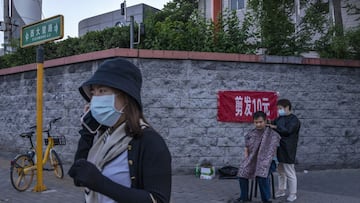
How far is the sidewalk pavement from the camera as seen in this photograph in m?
6.80

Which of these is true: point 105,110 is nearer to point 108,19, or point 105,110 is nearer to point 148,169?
point 148,169

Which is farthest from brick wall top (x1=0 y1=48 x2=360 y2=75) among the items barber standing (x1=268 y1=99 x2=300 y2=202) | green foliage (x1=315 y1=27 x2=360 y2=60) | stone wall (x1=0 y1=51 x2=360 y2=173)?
barber standing (x1=268 y1=99 x2=300 y2=202)

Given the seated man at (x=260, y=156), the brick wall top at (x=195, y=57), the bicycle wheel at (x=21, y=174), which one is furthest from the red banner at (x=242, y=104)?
the bicycle wheel at (x=21, y=174)

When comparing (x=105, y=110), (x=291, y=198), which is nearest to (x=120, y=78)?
(x=105, y=110)

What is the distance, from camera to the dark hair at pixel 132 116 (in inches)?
79.5

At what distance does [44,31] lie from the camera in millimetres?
7219

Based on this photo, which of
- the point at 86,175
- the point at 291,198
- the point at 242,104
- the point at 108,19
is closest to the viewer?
the point at 86,175

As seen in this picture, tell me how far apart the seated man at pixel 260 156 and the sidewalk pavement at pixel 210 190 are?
22.1 inches

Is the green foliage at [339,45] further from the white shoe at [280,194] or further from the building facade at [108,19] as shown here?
the building facade at [108,19]

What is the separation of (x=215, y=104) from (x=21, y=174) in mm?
4063

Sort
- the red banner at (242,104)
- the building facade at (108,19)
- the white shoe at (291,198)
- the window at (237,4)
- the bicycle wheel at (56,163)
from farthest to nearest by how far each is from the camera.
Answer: the building facade at (108,19) → the window at (237,4) → the red banner at (242,104) → the bicycle wheel at (56,163) → the white shoe at (291,198)

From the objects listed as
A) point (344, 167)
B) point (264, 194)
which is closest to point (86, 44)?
point (264, 194)

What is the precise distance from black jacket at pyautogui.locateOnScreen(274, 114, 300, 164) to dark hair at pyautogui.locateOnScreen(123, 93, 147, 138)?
16.7 ft

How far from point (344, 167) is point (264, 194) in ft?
15.0
